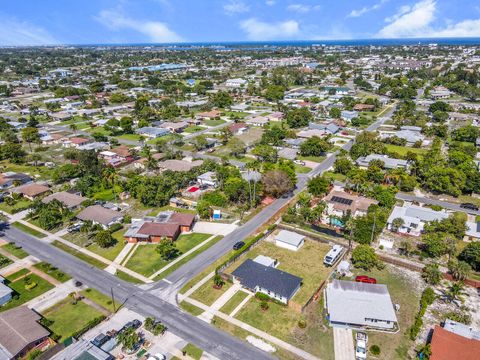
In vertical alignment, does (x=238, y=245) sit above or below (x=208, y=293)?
above

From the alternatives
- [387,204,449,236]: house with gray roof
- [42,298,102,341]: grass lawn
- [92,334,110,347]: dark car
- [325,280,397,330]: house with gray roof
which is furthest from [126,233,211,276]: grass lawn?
[387,204,449,236]: house with gray roof

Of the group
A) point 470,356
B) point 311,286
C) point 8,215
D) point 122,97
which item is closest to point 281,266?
point 311,286

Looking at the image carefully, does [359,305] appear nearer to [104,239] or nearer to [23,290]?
[104,239]

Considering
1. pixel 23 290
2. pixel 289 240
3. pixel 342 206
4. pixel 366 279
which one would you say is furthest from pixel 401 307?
pixel 23 290

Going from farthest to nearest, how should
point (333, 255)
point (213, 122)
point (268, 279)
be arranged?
point (213, 122) → point (333, 255) → point (268, 279)

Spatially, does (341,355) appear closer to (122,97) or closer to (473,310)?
(473,310)
